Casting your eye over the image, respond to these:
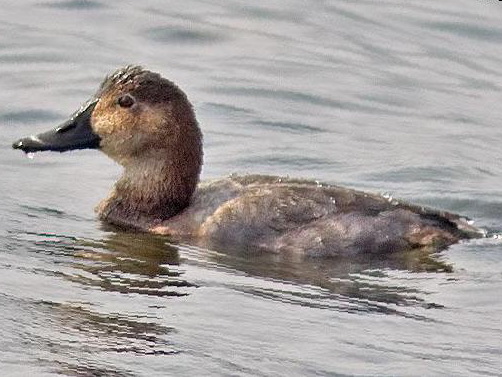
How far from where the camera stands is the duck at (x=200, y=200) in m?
10.9

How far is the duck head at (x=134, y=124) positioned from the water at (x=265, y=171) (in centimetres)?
56

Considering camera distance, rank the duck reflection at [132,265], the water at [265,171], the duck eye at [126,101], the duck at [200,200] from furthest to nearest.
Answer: the duck eye at [126,101]
the duck at [200,200]
the duck reflection at [132,265]
the water at [265,171]

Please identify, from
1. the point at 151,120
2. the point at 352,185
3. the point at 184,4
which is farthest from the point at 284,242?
the point at 184,4

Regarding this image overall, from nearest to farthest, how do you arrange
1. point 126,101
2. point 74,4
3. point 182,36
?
point 126,101 → point 182,36 → point 74,4

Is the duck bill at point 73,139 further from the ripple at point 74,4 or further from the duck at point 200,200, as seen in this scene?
the ripple at point 74,4

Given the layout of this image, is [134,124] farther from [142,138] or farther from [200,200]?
[200,200]

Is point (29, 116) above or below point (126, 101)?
below

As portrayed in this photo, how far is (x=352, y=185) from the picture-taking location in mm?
13070

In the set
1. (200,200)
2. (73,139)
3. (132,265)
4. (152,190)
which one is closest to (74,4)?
(73,139)

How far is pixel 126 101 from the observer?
11664mm

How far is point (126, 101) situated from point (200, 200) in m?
0.92

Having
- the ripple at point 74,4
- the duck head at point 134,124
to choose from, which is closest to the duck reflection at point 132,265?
the duck head at point 134,124

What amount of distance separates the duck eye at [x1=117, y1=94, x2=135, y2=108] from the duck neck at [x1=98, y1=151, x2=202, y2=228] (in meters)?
0.41

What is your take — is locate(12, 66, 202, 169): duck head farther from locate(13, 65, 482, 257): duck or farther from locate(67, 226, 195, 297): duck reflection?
locate(67, 226, 195, 297): duck reflection
